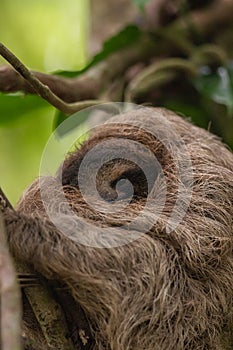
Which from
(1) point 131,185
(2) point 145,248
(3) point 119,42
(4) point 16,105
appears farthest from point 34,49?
(2) point 145,248

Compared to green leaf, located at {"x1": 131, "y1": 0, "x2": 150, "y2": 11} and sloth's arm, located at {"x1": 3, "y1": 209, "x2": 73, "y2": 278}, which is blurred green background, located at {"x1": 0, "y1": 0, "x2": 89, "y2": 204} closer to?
green leaf, located at {"x1": 131, "y1": 0, "x2": 150, "y2": 11}

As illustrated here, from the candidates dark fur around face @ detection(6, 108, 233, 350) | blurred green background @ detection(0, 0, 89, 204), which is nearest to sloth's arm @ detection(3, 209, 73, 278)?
dark fur around face @ detection(6, 108, 233, 350)

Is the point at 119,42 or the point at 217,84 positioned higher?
the point at 119,42

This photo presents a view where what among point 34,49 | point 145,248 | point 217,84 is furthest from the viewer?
point 34,49

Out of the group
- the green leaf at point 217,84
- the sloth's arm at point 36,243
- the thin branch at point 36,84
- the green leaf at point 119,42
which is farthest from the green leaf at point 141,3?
the sloth's arm at point 36,243

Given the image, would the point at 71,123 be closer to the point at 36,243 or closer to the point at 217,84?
the point at 217,84

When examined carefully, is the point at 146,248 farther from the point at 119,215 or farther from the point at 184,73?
the point at 184,73
